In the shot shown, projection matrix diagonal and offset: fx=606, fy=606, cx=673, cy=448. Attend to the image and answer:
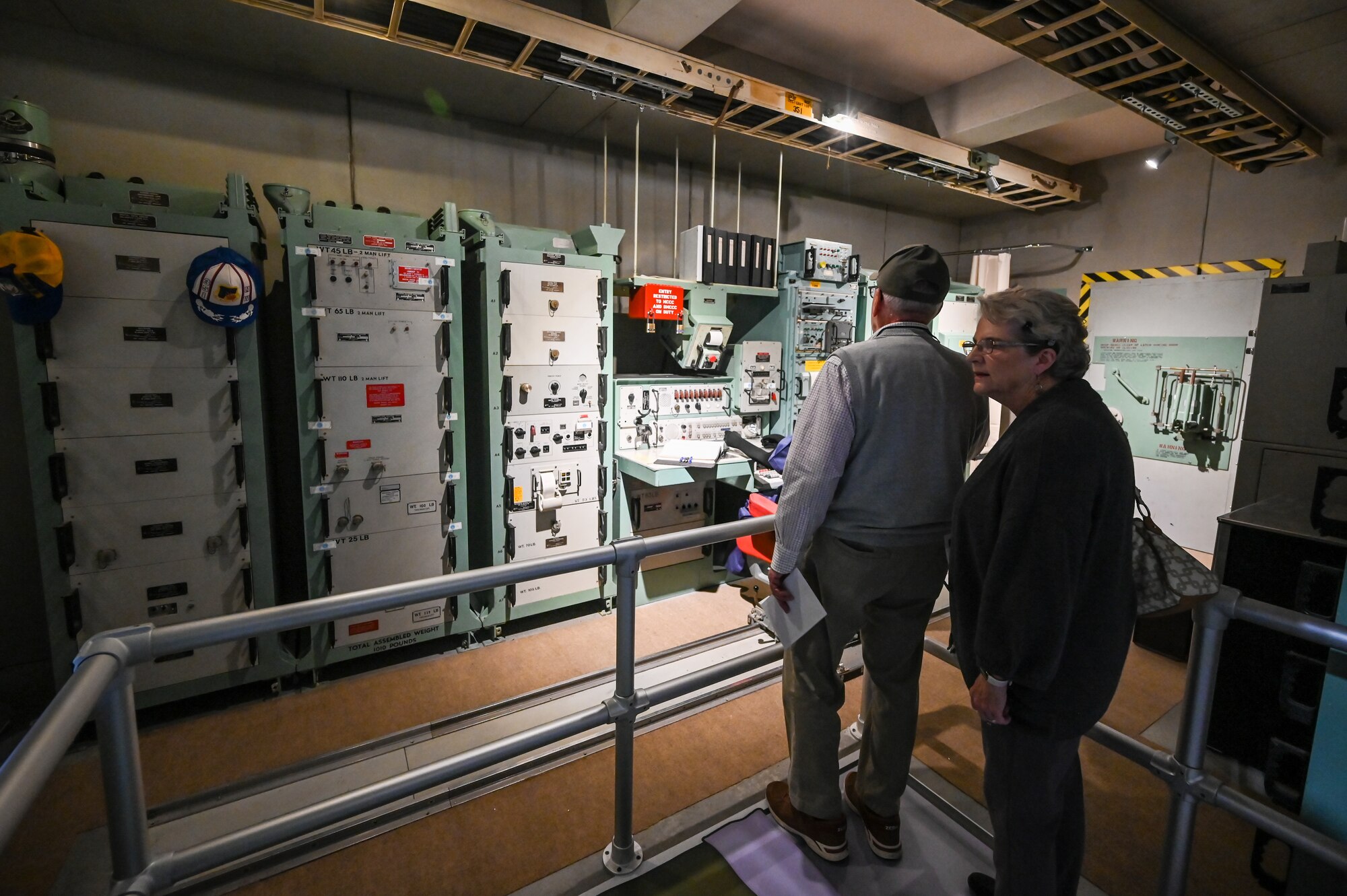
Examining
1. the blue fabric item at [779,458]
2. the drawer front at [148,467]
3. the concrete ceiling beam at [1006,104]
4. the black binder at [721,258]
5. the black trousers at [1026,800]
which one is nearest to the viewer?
the black trousers at [1026,800]

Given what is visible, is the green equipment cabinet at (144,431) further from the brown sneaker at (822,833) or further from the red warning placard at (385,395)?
the brown sneaker at (822,833)

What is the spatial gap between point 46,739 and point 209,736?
8.51 feet

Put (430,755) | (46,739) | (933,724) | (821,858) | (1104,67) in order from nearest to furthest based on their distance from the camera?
(46,739) < (821,858) < (430,755) < (933,724) < (1104,67)

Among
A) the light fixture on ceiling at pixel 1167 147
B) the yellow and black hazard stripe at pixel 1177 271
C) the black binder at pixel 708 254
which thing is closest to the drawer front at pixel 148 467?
the black binder at pixel 708 254

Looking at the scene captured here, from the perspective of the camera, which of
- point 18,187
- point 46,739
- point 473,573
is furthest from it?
point 18,187

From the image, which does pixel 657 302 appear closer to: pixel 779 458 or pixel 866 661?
pixel 779 458

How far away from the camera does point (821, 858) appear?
1.99m

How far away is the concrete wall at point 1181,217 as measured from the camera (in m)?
4.86

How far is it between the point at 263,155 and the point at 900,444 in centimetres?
399

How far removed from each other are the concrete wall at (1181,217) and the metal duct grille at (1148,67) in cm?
44

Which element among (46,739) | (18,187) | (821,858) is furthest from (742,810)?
(18,187)

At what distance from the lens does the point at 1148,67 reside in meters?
3.43

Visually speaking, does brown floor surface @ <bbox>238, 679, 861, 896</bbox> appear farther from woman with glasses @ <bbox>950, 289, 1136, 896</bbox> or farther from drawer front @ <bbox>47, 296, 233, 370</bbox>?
drawer front @ <bbox>47, 296, 233, 370</bbox>

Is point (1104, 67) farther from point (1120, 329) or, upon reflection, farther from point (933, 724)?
point (933, 724)
